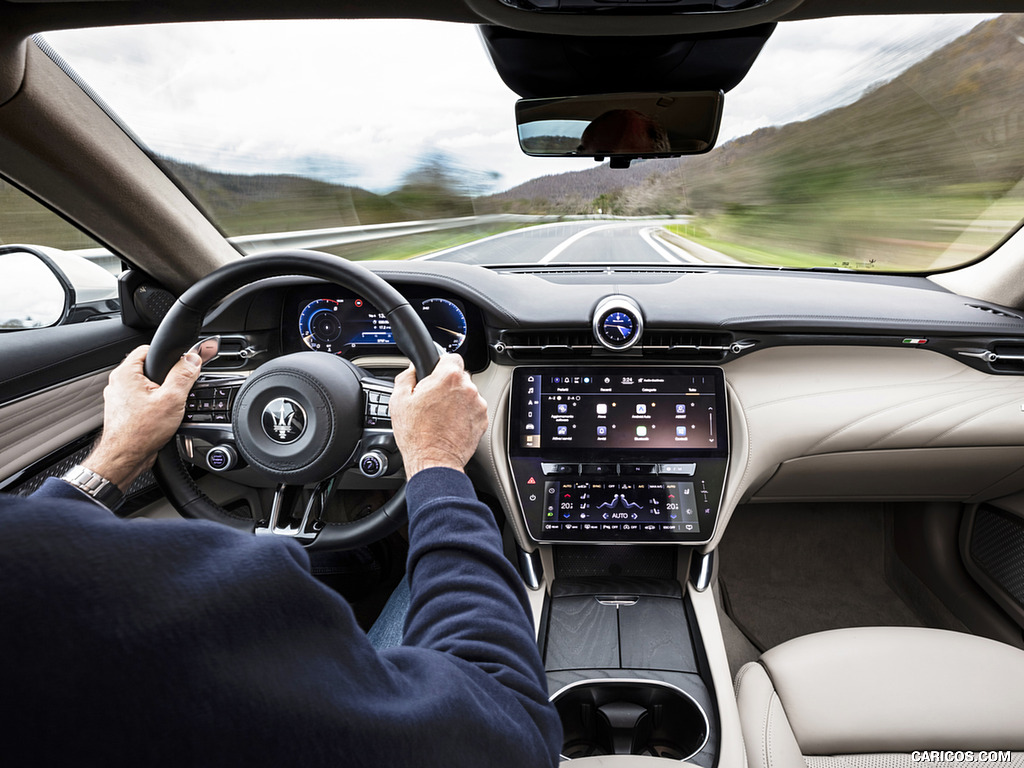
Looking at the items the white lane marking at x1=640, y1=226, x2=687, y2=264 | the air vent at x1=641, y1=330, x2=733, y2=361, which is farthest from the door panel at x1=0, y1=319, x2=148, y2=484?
the white lane marking at x1=640, y1=226, x2=687, y2=264

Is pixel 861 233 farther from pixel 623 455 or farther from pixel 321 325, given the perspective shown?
pixel 321 325

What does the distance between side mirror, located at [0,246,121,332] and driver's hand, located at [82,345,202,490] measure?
0.70 meters

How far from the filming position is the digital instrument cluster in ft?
8.01

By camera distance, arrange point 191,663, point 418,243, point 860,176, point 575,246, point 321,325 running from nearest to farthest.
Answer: point 191,663 → point 321,325 → point 860,176 → point 418,243 → point 575,246

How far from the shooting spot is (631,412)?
2391 mm

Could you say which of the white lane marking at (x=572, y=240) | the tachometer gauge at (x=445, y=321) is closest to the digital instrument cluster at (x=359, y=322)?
the tachometer gauge at (x=445, y=321)

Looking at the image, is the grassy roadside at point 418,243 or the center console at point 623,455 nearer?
the center console at point 623,455

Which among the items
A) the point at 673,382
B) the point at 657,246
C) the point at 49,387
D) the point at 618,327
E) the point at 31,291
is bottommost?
the point at 673,382

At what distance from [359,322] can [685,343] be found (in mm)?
1190

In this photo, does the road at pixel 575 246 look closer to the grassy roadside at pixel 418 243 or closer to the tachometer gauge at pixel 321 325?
the grassy roadside at pixel 418 243

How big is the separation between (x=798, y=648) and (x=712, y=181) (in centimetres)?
174

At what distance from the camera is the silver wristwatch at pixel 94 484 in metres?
1.46

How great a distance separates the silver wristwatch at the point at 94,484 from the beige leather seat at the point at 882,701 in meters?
1.68

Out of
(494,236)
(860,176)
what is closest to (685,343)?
(494,236)
